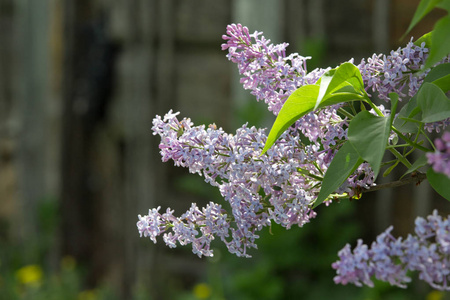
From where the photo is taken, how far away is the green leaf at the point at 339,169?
525mm

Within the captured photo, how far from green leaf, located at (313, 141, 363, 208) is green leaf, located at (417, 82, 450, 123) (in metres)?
→ 0.06

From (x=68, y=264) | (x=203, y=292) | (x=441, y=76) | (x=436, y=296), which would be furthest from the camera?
(x=68, y=264)

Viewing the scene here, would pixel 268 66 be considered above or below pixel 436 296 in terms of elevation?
above

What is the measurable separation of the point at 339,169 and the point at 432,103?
3.6 inches

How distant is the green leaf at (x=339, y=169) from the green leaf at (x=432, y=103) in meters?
0.06

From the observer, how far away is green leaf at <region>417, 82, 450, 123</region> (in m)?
0.49

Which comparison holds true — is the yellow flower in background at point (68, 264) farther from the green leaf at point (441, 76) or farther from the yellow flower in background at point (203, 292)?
the green leaf at point (441, 76)

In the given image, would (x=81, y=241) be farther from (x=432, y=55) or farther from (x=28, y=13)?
(x=432, y=55)

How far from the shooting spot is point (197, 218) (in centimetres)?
62

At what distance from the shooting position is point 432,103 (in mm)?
498

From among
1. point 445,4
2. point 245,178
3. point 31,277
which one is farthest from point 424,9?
point 31,277

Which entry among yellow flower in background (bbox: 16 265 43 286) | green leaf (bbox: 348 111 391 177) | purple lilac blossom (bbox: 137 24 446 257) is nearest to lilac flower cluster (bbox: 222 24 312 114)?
purple lilac blossom (bbox: 137 24 446 257)

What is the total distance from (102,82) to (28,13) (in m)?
0.85

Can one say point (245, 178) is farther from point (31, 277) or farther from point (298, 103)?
point (31, 277)
